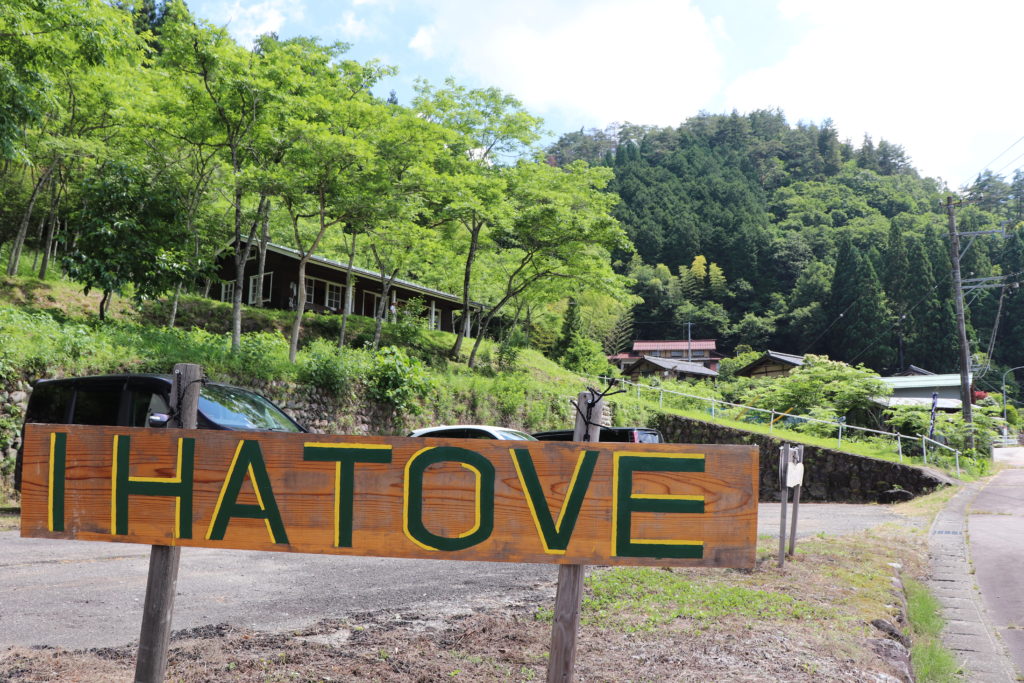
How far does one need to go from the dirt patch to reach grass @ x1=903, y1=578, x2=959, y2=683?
17 cm

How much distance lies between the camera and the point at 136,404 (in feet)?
26.2

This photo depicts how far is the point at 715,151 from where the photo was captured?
96.8 metres

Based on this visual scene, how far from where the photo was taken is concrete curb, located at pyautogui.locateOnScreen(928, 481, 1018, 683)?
4.71 meters

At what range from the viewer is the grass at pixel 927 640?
4547 millimetres

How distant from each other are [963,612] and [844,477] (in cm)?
1552

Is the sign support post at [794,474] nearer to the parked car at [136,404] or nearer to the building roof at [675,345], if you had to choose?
the parked car at [136,404]

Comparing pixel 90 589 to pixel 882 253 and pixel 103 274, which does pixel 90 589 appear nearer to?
pixel 103 274

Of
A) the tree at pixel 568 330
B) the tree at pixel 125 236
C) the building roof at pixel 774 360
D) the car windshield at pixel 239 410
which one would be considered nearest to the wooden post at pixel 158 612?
the car windshield at pixel 239 410

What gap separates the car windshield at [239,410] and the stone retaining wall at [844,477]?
13791mm

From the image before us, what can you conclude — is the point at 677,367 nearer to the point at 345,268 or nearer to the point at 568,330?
the point at 568,330

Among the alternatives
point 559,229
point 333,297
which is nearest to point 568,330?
point 333,297

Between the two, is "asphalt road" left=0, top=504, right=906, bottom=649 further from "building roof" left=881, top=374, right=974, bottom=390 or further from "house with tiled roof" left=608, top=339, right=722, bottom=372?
"house with tiled roof" left=608, top=339, right=722, bottom=372

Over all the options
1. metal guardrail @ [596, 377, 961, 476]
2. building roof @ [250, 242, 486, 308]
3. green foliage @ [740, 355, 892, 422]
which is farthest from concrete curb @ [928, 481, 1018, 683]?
building roof @ [250, 242, 486, 308]

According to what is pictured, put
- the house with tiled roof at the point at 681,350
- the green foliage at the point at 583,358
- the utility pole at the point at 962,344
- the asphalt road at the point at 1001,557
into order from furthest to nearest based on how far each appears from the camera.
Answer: the house with tiled roof at the point at 681,350 → the green foliage at the point at 583,358 → the utility pole at the point at 962,344 → the asphalt road at the point at 1001,557
